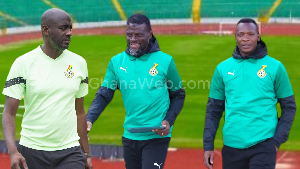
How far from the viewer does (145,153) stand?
4.29 meters

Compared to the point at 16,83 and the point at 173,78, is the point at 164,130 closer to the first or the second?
the point at 173,78

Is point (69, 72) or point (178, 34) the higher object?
point (69, 72)

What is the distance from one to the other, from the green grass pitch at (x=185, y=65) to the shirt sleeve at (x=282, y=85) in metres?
5.66

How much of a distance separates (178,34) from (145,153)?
15283mm

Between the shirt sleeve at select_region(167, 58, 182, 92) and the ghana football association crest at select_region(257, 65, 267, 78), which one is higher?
the ghana football association crest at select_region(257, 65, 267, 78)

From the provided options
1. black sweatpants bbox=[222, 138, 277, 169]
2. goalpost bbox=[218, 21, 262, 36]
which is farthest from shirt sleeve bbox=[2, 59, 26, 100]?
goalpost bbox=[218, 21, 262, 36]

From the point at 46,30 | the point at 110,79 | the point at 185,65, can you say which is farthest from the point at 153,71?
the point at 185,65

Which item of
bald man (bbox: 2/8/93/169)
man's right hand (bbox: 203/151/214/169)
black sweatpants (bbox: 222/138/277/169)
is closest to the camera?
bald man (bbox: 2/8/93/169)

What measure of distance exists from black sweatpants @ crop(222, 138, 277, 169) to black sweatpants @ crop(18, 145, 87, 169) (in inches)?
47.2

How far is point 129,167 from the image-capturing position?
440cm

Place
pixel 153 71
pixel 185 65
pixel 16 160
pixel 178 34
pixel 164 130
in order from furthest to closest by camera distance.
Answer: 1. pixel 178 34
2. pixel 185 65
3. pixel 153 71
4. pixel 164 130
5. pixel 16 160

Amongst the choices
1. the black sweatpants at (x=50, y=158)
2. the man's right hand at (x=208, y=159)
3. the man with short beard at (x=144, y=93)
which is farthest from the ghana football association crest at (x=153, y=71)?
the black sweatpants at (x=50, y=158)

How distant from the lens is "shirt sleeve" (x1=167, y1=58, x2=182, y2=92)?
4363mm

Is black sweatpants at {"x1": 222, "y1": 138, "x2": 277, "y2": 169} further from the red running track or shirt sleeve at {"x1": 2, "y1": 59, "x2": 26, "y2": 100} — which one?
the red running track
